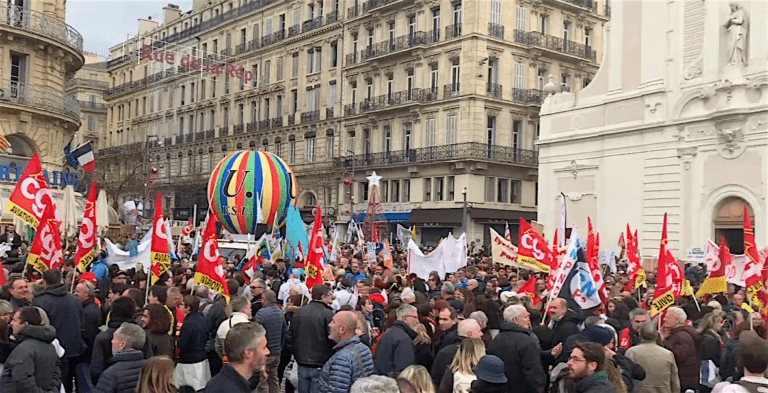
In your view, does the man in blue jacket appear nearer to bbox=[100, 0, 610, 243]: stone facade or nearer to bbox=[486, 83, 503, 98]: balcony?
bbox=[100, 0, 610, 243]: stone facade

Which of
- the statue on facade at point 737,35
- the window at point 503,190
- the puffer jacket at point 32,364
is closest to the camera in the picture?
the puffer jacket at point 32,364

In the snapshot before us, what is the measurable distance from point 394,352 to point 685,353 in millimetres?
3134

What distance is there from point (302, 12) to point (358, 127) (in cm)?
1027

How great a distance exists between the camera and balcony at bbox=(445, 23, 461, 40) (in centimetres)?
4212

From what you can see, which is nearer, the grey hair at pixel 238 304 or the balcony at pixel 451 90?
the grey hair at pixel 238 304

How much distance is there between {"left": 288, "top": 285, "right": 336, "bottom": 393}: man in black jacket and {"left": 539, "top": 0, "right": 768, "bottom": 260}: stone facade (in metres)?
21.8

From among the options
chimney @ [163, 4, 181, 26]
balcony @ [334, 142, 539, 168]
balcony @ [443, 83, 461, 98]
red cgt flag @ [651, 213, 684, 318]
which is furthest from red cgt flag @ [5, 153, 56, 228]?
chimney @ [163, 4, 181, 26]

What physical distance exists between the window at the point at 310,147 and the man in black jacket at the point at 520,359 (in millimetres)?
44384

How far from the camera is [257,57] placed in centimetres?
5644

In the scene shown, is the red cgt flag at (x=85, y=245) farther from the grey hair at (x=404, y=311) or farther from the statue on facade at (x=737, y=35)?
the statue on facade at (x=737, y=35)

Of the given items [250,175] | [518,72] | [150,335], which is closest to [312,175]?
[518,72]

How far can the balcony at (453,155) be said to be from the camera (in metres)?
41.4

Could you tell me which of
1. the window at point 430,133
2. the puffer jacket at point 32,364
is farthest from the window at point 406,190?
the puffer jacket at point 32,364

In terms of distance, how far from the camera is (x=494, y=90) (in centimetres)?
→ 4219
